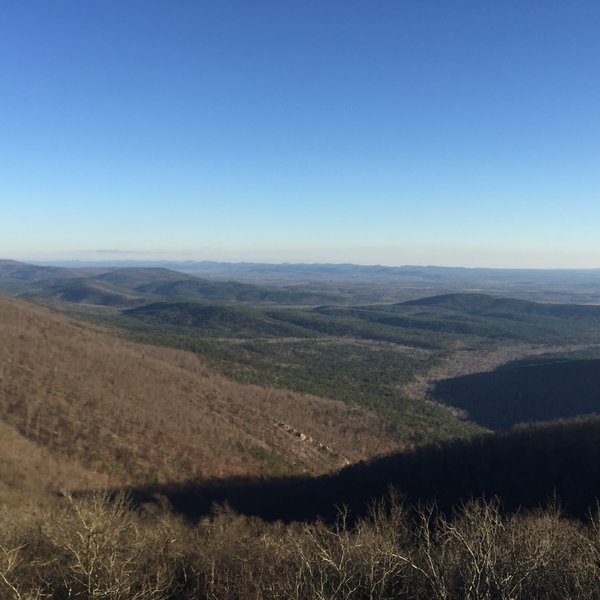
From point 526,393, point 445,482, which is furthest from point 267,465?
point 526,393

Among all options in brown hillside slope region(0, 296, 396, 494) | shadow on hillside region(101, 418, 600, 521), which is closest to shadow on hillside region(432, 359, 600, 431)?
brown hillside slope region(0, 296, 396, 494)

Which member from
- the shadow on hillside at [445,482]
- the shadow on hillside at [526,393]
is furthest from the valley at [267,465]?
the shadow on hillside at [526,393]

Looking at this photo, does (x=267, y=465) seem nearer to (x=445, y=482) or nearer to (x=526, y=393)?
(x=445, y=482)

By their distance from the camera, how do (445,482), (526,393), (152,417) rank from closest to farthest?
(445,482), (152,417), (526,393)

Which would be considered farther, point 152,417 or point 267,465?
point 152,417

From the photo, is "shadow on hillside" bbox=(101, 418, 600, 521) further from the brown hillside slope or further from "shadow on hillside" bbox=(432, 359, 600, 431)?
"shadow on hillside" bbox=(432, 359, 600, 431)

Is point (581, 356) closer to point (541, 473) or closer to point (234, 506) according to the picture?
point (541, 473)
